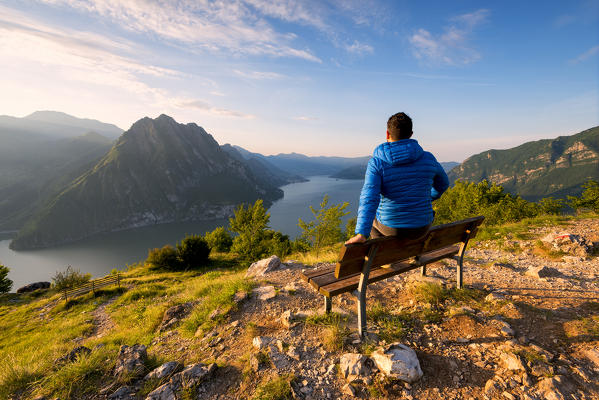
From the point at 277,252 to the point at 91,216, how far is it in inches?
7440

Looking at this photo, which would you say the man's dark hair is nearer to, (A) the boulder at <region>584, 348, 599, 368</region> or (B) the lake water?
(A) the boulder at <region>584, 348, 599, 368</region>

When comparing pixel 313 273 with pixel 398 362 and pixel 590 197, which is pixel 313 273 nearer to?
pixel 398 362

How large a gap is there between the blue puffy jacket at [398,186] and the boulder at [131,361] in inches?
142

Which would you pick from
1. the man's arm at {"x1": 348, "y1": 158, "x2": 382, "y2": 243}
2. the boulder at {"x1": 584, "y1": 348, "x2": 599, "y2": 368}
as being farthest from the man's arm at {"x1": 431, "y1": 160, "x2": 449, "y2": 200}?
the boulder at {"x1": 584, "y1": 348, "x2": 599, "y2": 368}

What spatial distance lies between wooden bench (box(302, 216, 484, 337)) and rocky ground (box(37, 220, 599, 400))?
60 cm

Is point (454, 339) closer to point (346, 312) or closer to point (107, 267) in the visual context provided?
point (346, 312)

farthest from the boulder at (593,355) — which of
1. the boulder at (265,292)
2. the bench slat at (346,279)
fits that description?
the boulder at (265,292)

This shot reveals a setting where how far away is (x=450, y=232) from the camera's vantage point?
4.30 metres

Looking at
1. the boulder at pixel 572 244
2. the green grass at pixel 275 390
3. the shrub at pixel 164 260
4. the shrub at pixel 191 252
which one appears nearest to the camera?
the green grass at pixel 275 390

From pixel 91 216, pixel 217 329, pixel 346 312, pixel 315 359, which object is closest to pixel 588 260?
pixel 346 312

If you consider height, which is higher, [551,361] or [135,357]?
[551,361]

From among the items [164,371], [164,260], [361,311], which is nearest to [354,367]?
[361,311]

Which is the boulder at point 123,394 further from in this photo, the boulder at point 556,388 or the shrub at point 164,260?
the shrub at point 164,260

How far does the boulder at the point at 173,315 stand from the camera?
556cm
